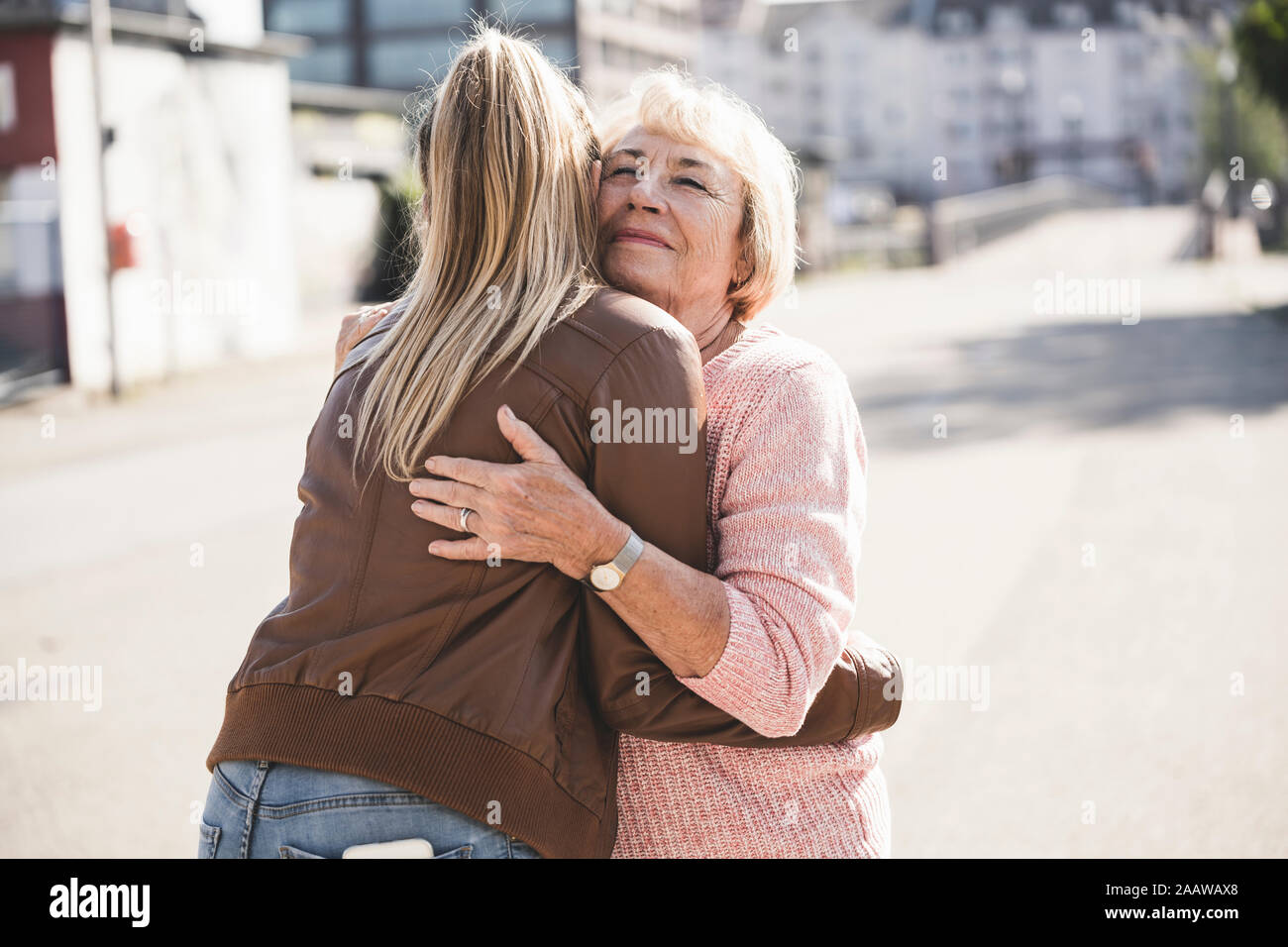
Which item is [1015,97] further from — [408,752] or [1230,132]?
[408,752]

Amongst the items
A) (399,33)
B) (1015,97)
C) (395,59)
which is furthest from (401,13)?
(1015,97)

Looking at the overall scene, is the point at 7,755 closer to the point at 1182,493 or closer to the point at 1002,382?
the point at 1182,493

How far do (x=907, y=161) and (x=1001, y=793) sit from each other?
91.3 m

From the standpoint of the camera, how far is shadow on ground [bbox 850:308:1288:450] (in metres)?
12.4

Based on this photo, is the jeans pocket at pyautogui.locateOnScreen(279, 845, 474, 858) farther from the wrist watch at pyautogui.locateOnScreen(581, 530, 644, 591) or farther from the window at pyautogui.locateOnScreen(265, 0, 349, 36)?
the window at pyautogui.locateOnScreen(265, 0, 349, 36)

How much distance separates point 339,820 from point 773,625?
67cm

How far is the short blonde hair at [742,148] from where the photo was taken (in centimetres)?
239

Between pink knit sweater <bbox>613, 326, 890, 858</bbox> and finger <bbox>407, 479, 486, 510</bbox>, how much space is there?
16.1 inches

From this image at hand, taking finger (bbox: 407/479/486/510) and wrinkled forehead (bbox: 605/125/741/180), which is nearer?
finger (bbox: 407/479/486/510)

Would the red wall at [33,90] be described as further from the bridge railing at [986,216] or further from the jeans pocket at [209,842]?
the bridge railing at [986,216]

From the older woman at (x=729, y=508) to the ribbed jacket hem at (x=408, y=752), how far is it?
24cm

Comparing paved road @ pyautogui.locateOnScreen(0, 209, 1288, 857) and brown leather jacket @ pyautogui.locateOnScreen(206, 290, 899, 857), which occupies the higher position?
brown leather jacket @ pyautogui.locateOnScreen(206, 290, 899, 857)

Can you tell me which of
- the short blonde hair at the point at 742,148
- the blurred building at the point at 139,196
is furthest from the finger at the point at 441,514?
the blurred building at the point at 139,196

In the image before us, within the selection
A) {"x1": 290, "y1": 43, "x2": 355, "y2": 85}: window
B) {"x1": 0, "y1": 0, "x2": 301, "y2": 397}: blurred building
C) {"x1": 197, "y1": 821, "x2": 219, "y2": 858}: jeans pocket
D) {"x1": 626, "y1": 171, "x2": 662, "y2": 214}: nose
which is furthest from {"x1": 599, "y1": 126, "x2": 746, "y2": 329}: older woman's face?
{"x1": 290, "y1": 43, "x2": 355, "y2": 85}: window
